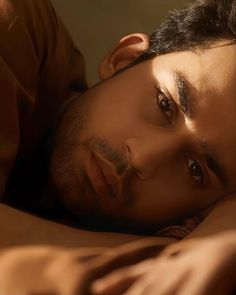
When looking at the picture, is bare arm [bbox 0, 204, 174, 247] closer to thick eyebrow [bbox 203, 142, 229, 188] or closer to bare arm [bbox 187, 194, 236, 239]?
bare arm [bbox 187, 194, 236, 239]

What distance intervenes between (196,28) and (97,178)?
312 mm

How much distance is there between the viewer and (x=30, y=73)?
737mm

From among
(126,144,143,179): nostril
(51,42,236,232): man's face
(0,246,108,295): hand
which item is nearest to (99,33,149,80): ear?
(51,42,236,232): man's face

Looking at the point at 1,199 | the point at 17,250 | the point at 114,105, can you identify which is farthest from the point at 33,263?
the point at 114,105

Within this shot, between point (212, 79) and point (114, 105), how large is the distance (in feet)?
0.45

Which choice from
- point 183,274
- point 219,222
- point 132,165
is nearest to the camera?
point 183,274

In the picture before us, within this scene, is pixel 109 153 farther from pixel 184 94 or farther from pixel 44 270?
pixel 44 270

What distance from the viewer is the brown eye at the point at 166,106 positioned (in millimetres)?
719

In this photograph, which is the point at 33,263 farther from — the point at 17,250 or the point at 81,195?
the point at 81,195

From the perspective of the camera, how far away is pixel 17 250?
1.43 feet

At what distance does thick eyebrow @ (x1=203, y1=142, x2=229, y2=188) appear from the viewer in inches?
27.7

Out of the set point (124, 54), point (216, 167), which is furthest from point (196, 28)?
point (216, 167)

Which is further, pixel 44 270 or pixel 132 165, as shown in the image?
pixel 132 165

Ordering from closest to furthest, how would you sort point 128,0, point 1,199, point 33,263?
1. point 33,263
2. point 1,199
3. point 128,0
